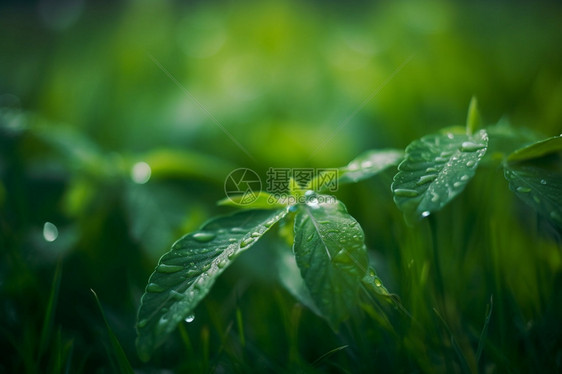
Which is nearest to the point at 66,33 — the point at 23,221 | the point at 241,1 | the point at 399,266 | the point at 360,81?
the point at 241,1

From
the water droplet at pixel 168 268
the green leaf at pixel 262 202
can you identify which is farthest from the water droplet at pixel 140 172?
the water droplet at pixel 168 268

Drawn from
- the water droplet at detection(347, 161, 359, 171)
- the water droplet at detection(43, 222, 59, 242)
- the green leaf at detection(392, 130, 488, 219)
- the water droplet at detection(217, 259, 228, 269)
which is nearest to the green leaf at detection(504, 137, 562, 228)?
the green leaf at detection(392, 130, 488, 219)

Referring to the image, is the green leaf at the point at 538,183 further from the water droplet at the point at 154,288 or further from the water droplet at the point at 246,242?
the water droplet at the point at 154,288

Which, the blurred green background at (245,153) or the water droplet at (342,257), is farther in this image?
the blurred green background at (245,153)

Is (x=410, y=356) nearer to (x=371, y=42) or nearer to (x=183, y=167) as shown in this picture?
(x=183, y=167)

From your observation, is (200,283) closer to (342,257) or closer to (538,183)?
(342,257)
